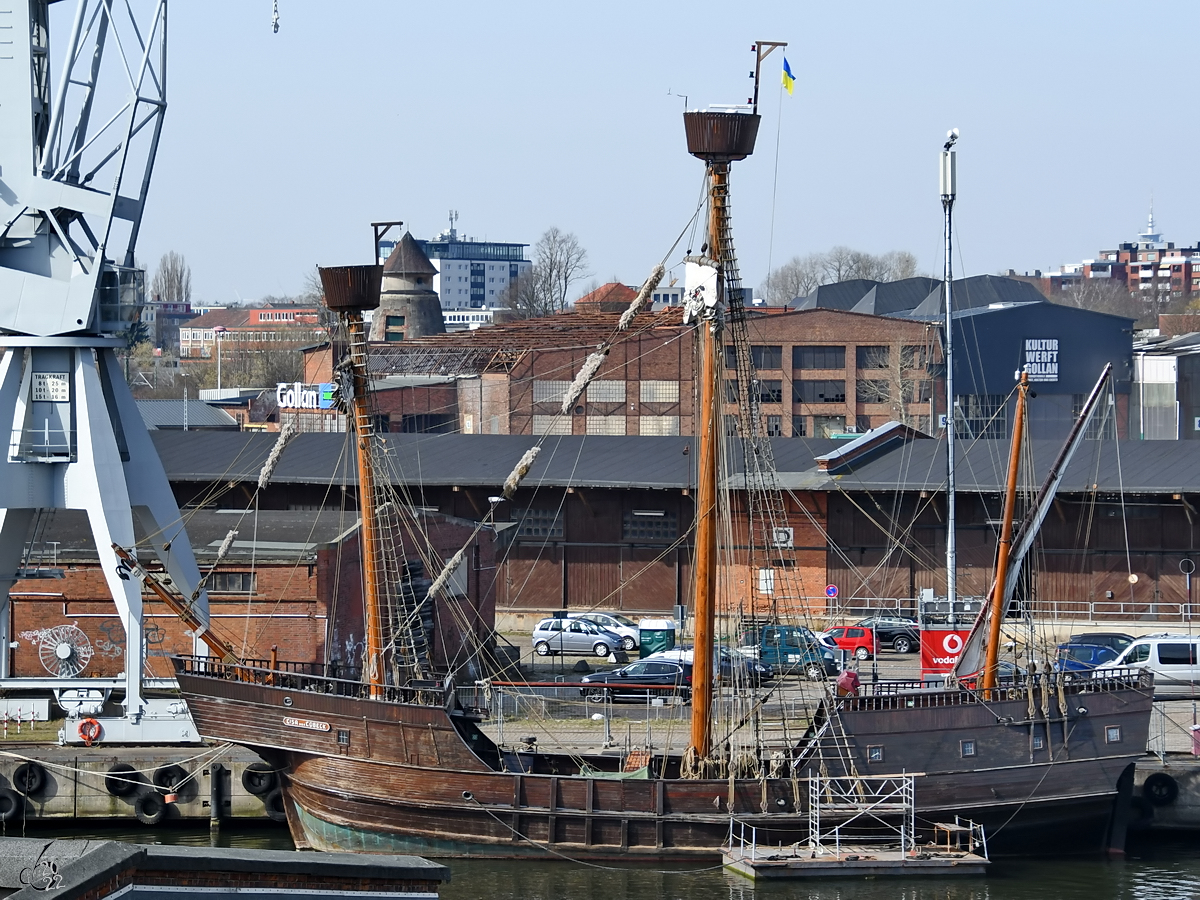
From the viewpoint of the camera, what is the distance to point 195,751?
26672 millimetres

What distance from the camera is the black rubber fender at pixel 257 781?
26.2m

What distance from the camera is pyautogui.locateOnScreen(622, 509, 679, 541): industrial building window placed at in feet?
141

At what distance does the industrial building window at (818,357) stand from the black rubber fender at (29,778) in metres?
46.0

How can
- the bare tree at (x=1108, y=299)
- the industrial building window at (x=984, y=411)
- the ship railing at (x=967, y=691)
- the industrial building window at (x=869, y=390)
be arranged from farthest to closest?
the bare tree at (x=1108, y=299)
the industrial building window at (x=869, y=390)
the industrial building window at (x=984, y=411)
the ship railing at (x=967, y=691)

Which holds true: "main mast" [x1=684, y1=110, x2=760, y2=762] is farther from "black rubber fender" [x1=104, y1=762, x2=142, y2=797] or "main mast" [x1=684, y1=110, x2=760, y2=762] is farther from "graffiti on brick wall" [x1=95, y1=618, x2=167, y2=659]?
"graffiti on brick wall" [x1=95, y1=618, x2=167, y2=659]

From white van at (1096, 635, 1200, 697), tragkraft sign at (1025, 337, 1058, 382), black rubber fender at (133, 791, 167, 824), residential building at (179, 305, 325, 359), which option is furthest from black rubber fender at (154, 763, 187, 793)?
residential building at (179, 305, 325, 359)

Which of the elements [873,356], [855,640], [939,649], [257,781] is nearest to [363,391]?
[257,781]

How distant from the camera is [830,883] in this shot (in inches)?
886

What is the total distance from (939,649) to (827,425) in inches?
1503

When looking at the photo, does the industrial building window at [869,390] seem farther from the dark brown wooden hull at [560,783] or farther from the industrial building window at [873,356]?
the dark brown wooden hull at [560,783]

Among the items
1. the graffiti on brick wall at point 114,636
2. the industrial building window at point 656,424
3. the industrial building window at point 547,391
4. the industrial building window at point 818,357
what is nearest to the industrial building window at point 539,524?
the graffiti on brick wall at point 114,636

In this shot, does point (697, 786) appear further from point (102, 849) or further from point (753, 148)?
point (102, 849)

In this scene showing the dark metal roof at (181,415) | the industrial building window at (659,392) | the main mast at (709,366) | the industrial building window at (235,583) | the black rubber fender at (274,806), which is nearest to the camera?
the main mast at (709,366)

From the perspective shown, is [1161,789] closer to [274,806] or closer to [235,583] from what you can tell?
[274,806]
